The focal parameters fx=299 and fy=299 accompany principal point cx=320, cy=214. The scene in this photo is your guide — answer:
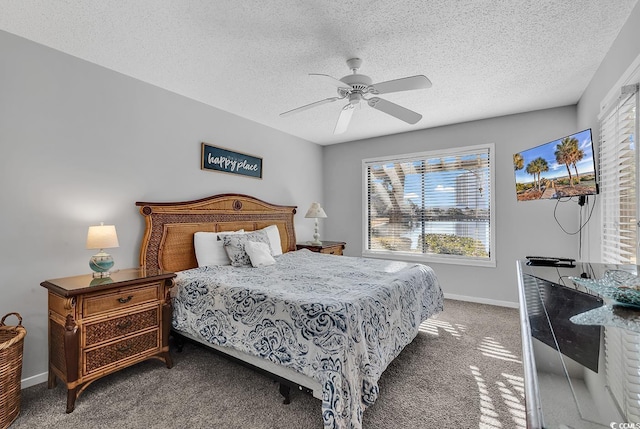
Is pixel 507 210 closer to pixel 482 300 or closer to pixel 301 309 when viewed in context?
pixel 482 300

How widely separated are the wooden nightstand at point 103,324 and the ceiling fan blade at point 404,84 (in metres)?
2.29

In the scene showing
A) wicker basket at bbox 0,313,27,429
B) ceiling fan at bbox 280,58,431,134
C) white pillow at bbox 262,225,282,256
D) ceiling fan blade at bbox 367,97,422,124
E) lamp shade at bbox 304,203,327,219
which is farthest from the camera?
lamp shade at bbox 304,203,327,219

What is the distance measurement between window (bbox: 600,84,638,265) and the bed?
1.47m

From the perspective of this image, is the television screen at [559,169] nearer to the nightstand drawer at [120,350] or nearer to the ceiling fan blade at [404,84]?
the ceiling fan blade at [404,84]

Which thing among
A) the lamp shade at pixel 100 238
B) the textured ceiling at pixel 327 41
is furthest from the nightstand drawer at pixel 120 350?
the textured ceiling at pixel 327 41

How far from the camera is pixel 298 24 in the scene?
6.85 ft

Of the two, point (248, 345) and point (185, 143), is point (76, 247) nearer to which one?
point (185, 143)

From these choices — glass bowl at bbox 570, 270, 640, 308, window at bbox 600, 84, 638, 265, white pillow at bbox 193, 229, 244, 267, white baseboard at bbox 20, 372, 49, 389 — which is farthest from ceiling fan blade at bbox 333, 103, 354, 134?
white baseboard at bbox 20, 372, 49, 389

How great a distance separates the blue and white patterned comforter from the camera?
1663 mm

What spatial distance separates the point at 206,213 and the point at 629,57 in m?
3.90

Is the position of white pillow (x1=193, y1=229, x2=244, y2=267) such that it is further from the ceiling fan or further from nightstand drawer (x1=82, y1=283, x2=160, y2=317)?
the ceiling fan

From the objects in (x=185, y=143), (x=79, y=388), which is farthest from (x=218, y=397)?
(x=185, y=143)

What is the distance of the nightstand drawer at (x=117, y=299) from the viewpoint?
6.83ft

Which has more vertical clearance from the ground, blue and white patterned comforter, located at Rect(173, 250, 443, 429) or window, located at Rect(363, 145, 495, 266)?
window, located at Rect(363, 145, 495, 266)
